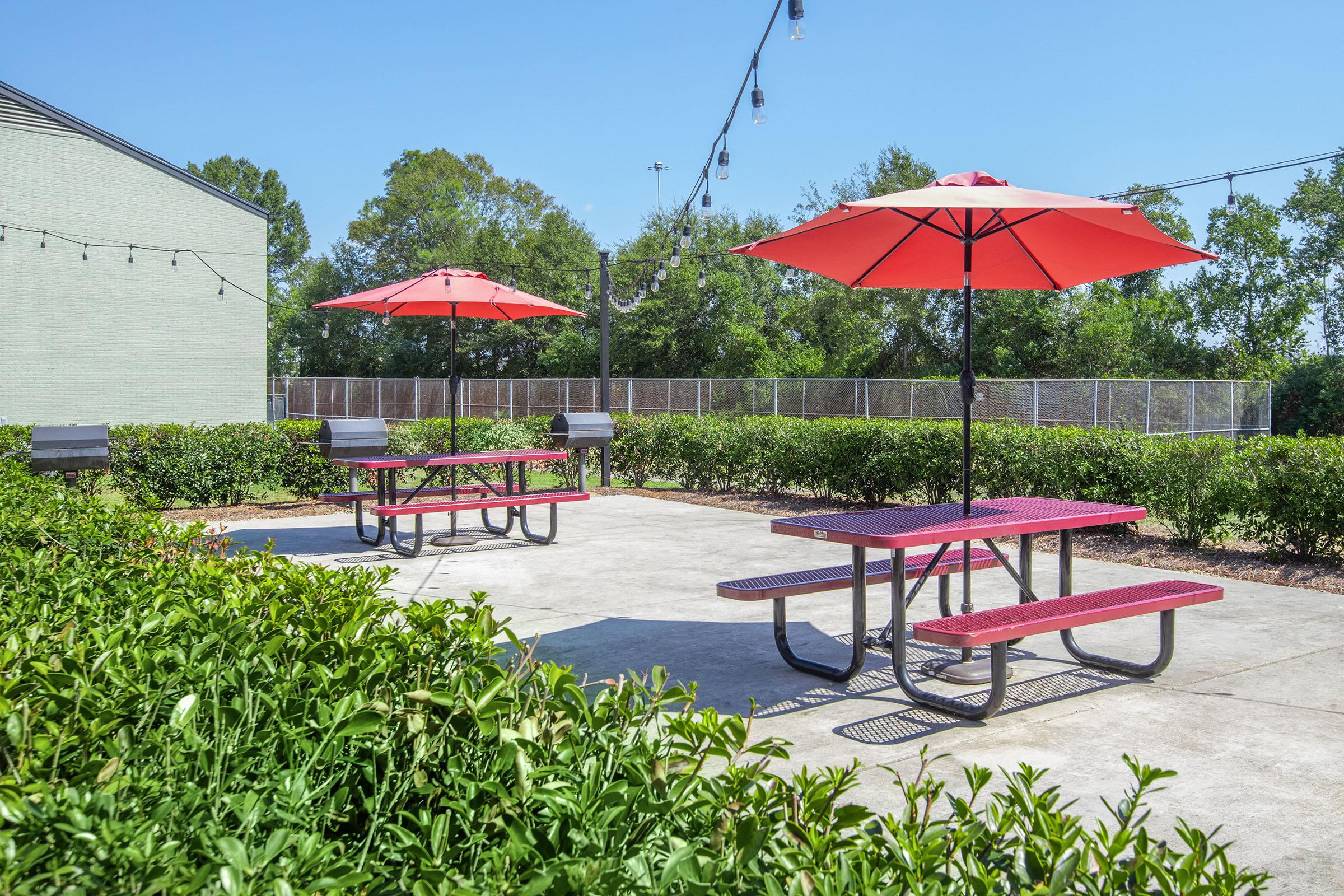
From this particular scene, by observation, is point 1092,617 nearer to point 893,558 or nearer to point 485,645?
point 893,558

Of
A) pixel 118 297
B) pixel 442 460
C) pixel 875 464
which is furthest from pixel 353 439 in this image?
pixel 118 297

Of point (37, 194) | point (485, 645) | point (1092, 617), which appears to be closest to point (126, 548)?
point (485, 645)

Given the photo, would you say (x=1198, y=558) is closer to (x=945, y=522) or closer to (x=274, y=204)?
(x=945, y=522)

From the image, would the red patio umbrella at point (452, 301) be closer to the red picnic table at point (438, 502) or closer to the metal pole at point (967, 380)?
the red picnic table at point (438, 502)

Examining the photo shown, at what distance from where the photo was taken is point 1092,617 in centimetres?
481

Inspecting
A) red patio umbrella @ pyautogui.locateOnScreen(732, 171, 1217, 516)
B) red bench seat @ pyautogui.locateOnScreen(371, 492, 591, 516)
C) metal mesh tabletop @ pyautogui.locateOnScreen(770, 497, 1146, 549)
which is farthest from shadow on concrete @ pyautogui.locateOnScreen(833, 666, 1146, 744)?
red bench seat @ pyautogui.locateOnScreen(371, 492, 591, 516)

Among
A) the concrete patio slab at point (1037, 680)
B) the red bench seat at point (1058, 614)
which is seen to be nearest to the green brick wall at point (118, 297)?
the concrete patio slab at point (1037, 680)

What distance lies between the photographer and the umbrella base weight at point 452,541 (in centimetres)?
1005

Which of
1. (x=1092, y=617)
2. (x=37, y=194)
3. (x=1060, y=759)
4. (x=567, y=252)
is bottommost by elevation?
(x=1060, y=759)

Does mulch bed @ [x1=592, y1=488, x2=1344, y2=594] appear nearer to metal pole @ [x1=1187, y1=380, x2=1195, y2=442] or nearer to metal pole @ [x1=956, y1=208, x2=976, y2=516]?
metal pole @ [x1=956, y1=208, x2=976, y2=516]

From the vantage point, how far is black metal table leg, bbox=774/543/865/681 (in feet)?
16.8

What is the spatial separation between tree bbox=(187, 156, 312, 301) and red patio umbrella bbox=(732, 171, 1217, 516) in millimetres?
73655

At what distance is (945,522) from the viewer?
5359 mm

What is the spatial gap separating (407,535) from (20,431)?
16.4ft
